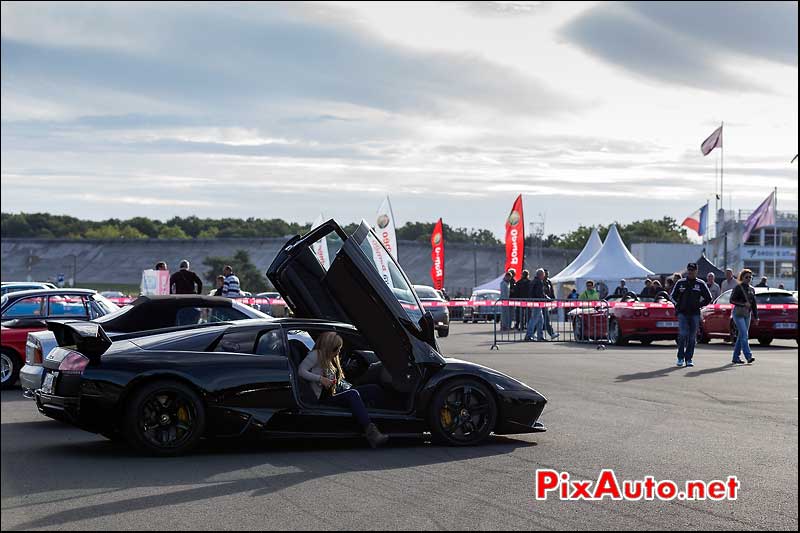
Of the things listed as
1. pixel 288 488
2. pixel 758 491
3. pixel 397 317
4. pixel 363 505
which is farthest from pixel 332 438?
pixel 758 491

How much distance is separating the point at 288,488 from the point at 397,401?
Answer: 2.26m

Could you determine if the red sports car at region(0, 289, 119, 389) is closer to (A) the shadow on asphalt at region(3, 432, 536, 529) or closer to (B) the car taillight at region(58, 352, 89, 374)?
(A) the shadow on asphalt at region(3, 432, 536, 529)

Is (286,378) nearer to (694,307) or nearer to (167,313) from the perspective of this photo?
(167,313)

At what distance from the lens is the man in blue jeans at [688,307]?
18.0m

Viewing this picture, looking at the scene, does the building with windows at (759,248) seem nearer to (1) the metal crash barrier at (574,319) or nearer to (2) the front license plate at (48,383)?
(1) the metal crash barrier at (574,319)

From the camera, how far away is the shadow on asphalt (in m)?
6.58

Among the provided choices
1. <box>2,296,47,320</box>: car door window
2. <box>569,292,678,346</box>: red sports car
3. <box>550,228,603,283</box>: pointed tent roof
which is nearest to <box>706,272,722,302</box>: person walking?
<box>569,292,678,346</box>: red sports car

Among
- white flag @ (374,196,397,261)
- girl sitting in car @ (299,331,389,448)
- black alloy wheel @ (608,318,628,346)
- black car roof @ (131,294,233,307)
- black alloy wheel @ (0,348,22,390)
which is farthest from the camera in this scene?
white flag @ (374,196,397,261)

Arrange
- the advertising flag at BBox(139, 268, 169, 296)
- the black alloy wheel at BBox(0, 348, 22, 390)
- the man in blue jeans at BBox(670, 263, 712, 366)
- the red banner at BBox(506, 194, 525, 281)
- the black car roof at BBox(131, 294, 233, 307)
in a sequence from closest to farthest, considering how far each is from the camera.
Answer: the black car roof at BBox(131, 294, 233, 307) < the black alloy wheel at BBox(0, 348, 22, 390) < the man in blue jeans at BBox(670, 263, 712, 366) < the advertising flag at BBox(139, 268, 169, 296) < the red banner at BBox(506, 194, 525, 281)

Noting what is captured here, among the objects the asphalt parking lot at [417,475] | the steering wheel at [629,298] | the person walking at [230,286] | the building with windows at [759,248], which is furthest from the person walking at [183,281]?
the building with windows at [759,248]

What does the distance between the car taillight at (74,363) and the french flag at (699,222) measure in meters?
64.8

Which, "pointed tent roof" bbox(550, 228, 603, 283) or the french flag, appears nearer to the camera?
"pointed tent roof" bbox(550, 228, 603, 283)

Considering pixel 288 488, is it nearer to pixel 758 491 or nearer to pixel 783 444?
pixel 758 491

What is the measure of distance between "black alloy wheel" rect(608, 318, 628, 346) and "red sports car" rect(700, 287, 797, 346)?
8.61ft
